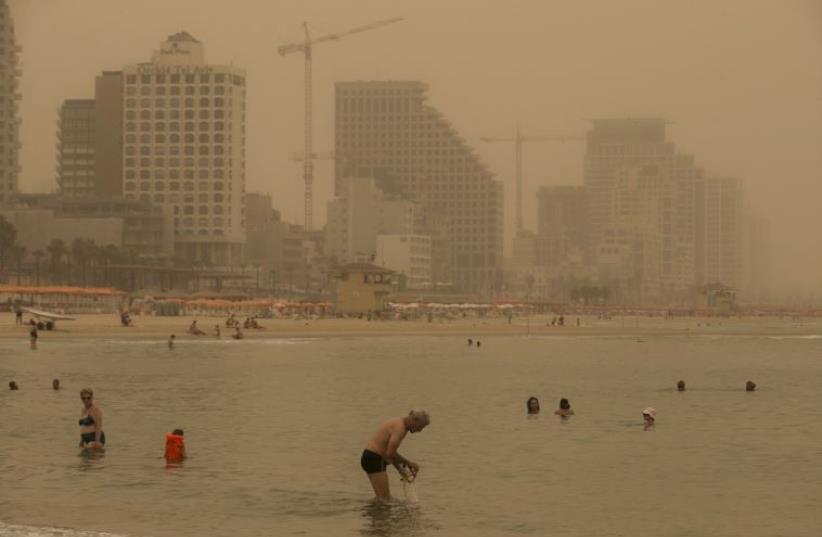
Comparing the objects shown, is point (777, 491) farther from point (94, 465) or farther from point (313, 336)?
point (313, 336)

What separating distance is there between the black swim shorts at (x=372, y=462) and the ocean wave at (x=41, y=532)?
176 inches

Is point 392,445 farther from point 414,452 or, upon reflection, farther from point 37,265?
point 37,265

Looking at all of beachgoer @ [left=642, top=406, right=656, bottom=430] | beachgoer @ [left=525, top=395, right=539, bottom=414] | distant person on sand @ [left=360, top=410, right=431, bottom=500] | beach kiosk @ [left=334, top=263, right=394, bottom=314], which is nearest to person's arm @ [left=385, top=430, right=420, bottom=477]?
distant person on sand @ [left=360, top=410, right=431, bottom=500]

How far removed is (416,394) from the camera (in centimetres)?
5681

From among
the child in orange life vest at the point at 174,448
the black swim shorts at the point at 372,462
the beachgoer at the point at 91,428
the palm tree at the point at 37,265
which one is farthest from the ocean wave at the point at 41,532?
the palm tree at the point at 37,265

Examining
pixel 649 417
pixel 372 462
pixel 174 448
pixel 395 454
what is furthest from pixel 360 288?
pixel 395 454

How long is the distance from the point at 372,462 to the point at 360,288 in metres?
138

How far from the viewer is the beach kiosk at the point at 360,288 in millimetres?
162125

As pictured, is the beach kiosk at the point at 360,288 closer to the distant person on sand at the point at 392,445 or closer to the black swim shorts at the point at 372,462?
the distant person on sand at the point at 392,445

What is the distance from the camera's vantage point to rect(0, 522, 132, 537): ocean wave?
73.8ft

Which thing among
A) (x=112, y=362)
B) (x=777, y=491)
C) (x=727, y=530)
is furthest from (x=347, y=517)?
(x=112, y=362)

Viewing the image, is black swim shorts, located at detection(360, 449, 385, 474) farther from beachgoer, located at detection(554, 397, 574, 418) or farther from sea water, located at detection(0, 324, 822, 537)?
beachgoer, located at detection(554, 397, 574, 418)

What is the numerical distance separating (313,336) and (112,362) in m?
45.6

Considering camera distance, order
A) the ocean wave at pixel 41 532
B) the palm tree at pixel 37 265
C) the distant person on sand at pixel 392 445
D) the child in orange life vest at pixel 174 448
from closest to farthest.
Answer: the ocean wave at pixel 41 532
the distant person on sand at pixel 392 445
the child in orange life vest at pixel 174 448
the palm tree at pixel 37 265
